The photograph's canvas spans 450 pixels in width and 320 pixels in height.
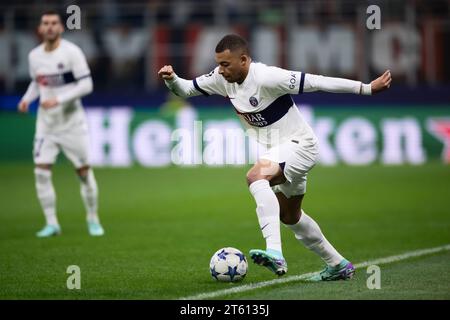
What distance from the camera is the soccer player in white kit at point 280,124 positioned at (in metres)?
8.01

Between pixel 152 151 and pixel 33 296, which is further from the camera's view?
pixel 152 151

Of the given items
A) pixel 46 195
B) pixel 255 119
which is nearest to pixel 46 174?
pixel 46 195

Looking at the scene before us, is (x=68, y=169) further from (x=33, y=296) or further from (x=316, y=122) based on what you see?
(x=33, y=296)

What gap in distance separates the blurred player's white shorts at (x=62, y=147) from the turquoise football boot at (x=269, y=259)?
552cm

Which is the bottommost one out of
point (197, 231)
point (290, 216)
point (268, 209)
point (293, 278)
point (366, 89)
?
point (197, 231)

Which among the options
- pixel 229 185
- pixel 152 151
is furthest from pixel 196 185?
pixel 152 151

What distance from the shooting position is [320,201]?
52.9ft

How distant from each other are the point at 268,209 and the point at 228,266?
647mm

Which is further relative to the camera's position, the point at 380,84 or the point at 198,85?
the point at 198,85

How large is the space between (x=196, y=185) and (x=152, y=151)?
343cm

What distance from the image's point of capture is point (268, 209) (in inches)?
309

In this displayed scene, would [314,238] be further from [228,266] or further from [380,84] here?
[380,84]

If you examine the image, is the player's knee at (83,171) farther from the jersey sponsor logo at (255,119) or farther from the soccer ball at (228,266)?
the soccer ball at (228,266)

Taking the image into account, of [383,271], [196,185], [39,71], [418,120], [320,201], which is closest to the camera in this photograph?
[383,271]
